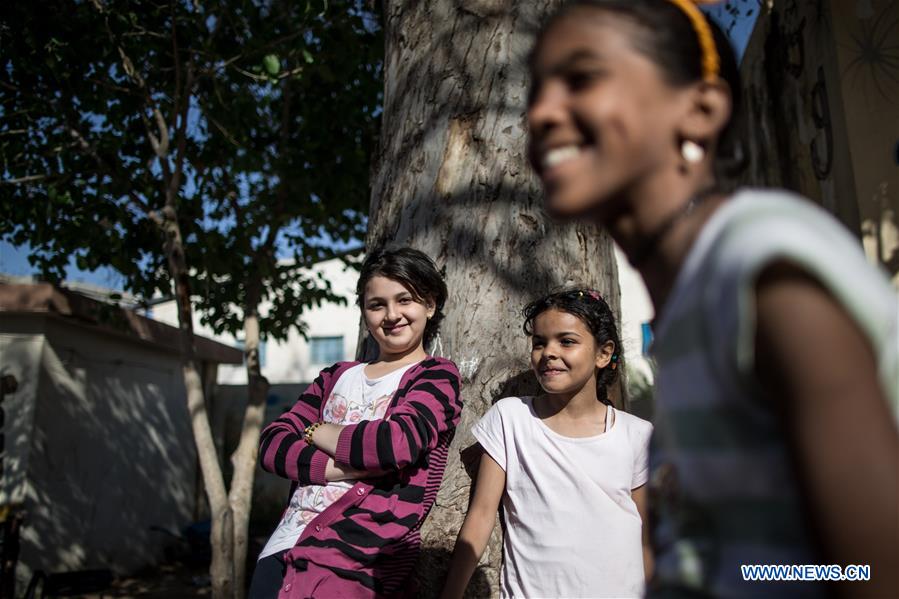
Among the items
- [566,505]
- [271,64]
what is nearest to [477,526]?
[566,505]

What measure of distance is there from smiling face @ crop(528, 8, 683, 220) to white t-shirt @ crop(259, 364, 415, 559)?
4.58ft

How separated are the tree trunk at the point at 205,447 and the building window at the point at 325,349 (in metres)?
16.8

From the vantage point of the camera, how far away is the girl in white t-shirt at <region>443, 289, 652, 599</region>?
1995mm

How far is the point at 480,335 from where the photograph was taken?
2.43 m

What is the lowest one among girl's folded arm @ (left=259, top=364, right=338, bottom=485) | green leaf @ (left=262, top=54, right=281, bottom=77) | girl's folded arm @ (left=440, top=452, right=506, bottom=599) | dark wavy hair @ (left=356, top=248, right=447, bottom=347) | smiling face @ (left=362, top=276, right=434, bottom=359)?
girl's folded arm @ (left=440, top=452, right=506, bottom=599)

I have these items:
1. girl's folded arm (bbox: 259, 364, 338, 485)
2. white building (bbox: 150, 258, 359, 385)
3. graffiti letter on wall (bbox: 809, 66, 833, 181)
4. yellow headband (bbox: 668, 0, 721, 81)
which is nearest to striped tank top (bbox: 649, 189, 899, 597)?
yellow headband (bbox: 668, 0, 721, 81)

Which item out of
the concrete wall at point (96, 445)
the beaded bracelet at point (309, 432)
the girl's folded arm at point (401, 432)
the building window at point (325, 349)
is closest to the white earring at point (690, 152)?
the girl's folded arm at point (401, 432)

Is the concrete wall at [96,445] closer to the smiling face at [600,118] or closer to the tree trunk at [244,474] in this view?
the tree trunk at [244,474]

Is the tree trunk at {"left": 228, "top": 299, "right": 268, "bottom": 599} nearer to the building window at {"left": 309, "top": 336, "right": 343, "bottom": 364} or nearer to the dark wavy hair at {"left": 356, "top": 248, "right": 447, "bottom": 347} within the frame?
the dark wavy hair at {"left": 356, "top": 248, "right": 447, "bottom": 347}

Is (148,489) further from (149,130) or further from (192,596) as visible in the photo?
(149,130)

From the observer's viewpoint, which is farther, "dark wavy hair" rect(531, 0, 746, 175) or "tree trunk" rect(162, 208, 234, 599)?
"tree trunk" rect(162, 208, 234, 599)

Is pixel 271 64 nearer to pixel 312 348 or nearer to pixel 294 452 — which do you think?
pixel 294 452

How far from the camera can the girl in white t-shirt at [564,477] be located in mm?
1995

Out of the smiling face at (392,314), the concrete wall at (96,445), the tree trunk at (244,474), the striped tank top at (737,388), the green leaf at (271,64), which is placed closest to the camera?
the striped tank top at (737,388)
